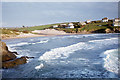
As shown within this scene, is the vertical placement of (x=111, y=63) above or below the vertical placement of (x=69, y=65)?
above

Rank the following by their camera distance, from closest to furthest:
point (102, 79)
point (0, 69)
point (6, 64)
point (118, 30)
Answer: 1. point (102, 79)
2. point (0, 69)
3. point (6, 64)
4. point (118, 30)

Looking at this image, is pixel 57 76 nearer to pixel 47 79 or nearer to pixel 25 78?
pixel 47 79

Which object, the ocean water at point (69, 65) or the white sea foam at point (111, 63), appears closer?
the ocean water at point (69, 65)

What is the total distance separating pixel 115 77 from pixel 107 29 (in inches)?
2619

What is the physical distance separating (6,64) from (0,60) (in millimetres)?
575

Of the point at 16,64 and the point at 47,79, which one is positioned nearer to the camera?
the point at 47,79

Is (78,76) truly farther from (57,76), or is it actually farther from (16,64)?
(16,64)

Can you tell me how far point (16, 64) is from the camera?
8266 millimetres

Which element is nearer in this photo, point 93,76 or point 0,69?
point 93,76

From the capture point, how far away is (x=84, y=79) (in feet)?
18.1

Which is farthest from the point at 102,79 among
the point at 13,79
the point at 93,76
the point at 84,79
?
the point at 13,79

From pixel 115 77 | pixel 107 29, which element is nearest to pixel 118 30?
pixel 107 29

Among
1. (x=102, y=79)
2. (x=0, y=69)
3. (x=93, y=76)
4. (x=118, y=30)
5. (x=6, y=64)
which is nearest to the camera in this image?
(x=102, y=79)

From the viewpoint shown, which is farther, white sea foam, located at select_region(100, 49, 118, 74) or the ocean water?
white sea foam, located at select_region(100, 49, 118, 74)
